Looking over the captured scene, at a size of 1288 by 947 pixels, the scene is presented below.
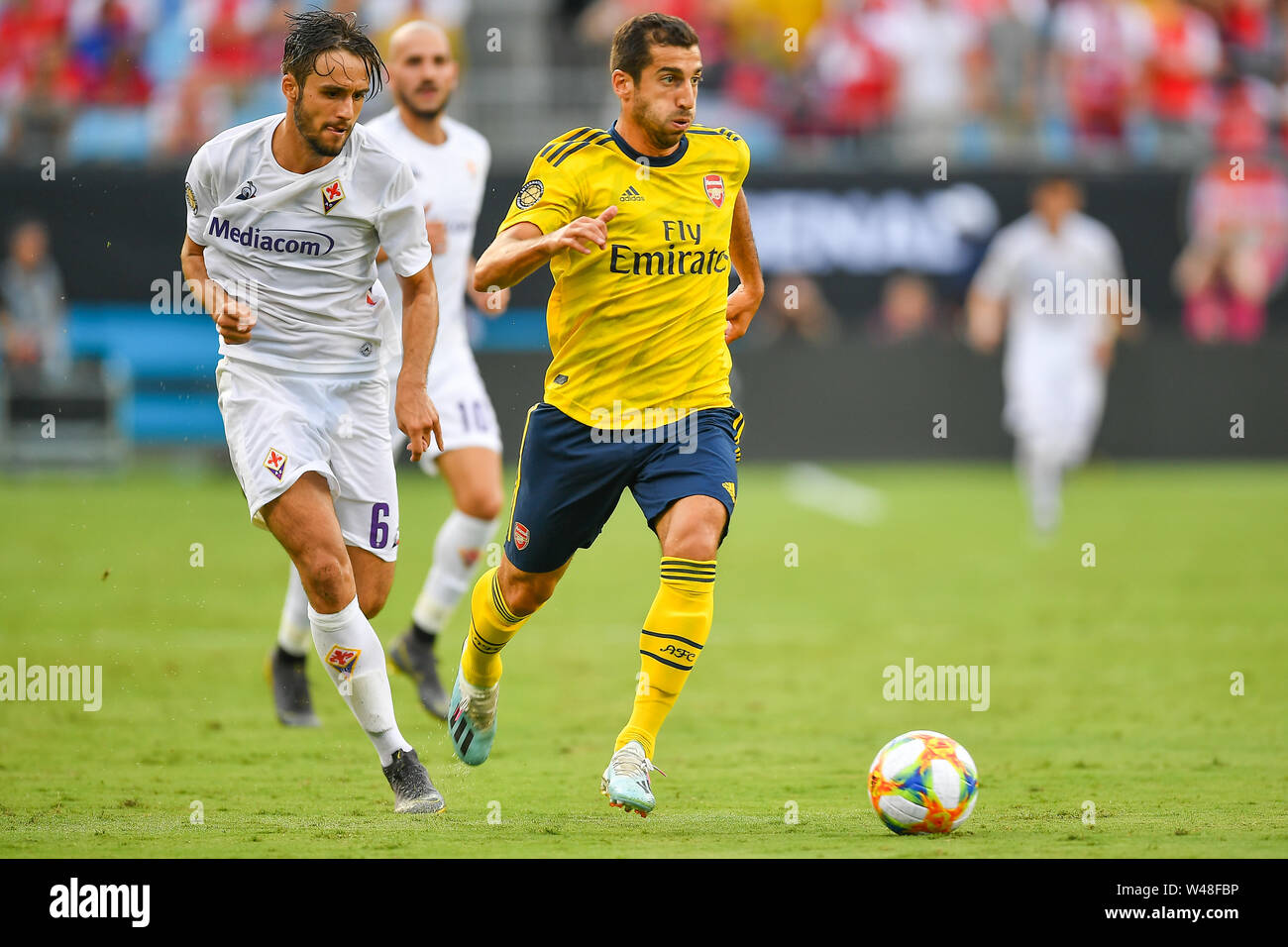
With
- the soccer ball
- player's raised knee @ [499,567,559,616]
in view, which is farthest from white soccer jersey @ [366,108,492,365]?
the soccer ball

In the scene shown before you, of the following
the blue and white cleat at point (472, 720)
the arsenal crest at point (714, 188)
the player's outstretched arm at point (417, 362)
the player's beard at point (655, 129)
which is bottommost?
the blue and white cleat at point (472, 720)

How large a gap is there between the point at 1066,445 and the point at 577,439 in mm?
10852

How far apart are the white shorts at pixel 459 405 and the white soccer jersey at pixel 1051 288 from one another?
8.94 metres

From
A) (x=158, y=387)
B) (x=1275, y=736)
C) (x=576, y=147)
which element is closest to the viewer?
(x=576, y=147)

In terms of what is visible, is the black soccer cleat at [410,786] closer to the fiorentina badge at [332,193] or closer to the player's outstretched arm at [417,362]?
the player's outstretched arm at [417,362]

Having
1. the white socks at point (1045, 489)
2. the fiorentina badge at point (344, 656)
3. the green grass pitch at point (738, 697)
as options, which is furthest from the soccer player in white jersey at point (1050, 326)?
the fiorentina badge at point (344, 656)

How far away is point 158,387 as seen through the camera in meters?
21.0

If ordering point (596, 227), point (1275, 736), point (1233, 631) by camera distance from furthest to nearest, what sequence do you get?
point (1233, 631) < point (1275, 736) < point (596, 227)

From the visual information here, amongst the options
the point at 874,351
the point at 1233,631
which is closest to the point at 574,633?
the point at 1233,631

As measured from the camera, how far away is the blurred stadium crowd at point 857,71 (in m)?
21.5

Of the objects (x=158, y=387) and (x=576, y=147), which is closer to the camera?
(x=576, y=147)

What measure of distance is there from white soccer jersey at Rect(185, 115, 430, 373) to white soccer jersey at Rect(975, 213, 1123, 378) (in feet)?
37.3
